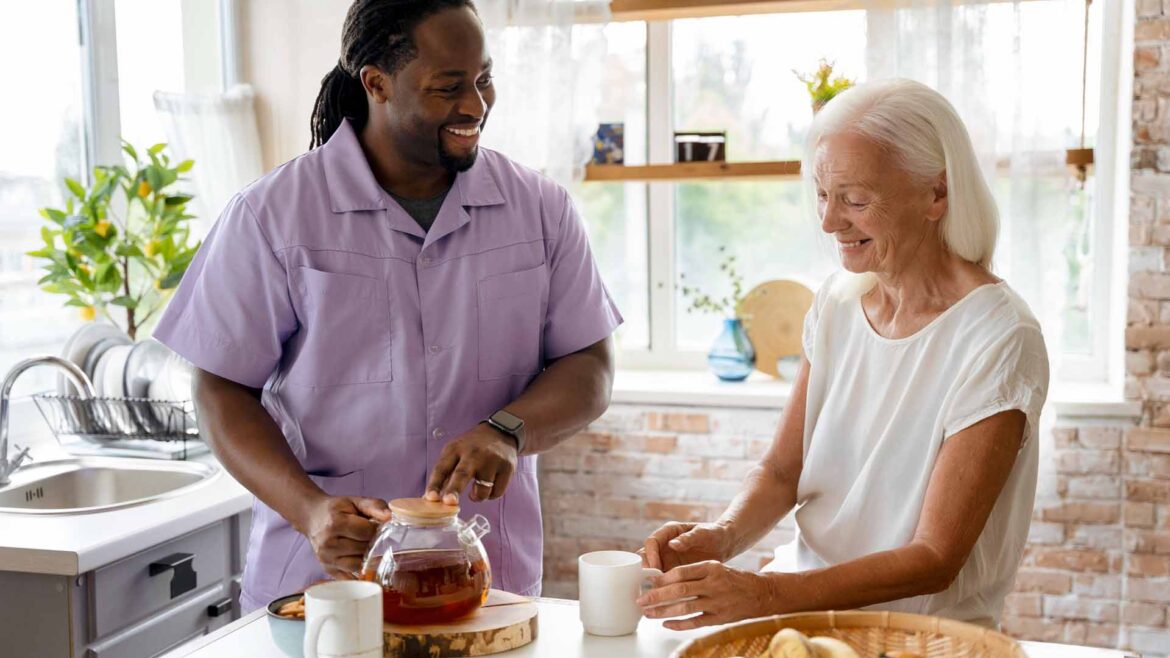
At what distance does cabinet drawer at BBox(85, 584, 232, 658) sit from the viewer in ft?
6.91

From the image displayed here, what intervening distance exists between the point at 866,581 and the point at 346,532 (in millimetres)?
654

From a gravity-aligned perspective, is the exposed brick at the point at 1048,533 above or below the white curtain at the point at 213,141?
below

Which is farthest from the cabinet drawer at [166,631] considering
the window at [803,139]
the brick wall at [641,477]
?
the window at [803,139]

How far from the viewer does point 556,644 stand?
1.40 metres

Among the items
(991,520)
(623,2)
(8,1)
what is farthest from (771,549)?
(8,1)

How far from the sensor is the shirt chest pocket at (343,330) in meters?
1.73

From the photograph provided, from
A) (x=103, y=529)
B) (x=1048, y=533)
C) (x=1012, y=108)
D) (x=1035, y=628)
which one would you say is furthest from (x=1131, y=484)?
(x=103, y=529)

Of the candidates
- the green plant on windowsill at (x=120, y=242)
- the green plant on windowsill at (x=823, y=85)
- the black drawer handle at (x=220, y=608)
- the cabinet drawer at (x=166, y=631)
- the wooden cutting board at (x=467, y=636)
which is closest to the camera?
the wooden cutting board at (x=467, y=636)

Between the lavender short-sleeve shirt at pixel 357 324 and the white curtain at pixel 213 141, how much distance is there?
186 centimetres

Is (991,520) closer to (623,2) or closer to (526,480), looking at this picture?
(526,480)

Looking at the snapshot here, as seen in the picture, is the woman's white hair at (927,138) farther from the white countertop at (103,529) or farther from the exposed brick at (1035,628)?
the exposed brick at (1035,628)

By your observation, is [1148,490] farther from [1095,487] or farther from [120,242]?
[120,242]

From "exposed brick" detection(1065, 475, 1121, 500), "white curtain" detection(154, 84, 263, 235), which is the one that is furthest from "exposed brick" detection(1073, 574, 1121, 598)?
"white curtain" detection(154, 84, 263, 235)

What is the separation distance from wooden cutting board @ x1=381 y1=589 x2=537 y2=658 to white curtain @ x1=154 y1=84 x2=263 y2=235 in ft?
8.17
